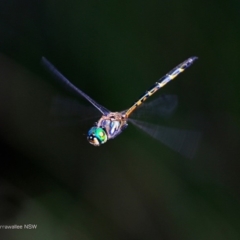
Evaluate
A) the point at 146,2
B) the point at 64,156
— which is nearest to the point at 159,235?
the point at 64,156

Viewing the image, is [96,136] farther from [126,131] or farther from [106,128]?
[126,131]

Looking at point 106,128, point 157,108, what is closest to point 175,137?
point 157,108

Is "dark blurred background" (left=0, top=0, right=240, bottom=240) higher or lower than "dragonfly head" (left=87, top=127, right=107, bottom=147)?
higher

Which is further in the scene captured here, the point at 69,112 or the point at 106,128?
the point at 69,112

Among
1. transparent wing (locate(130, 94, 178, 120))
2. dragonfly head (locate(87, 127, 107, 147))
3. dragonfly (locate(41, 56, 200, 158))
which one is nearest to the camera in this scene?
dragonfly head (locate(87, 127, 107, 147))

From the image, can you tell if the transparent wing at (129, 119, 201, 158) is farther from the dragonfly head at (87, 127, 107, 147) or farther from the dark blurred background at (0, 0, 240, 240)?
the dragonfly head at (87, 127, 107, 147)

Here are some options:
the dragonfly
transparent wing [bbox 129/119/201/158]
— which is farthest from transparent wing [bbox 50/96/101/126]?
transparent wing [bbox 129/119/201/158]

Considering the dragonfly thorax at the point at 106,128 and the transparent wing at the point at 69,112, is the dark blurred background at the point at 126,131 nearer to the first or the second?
the transparent wing at the point at 69,112

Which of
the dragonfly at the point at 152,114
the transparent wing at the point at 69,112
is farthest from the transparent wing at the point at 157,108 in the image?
the transparent wing at the point at 69,112
